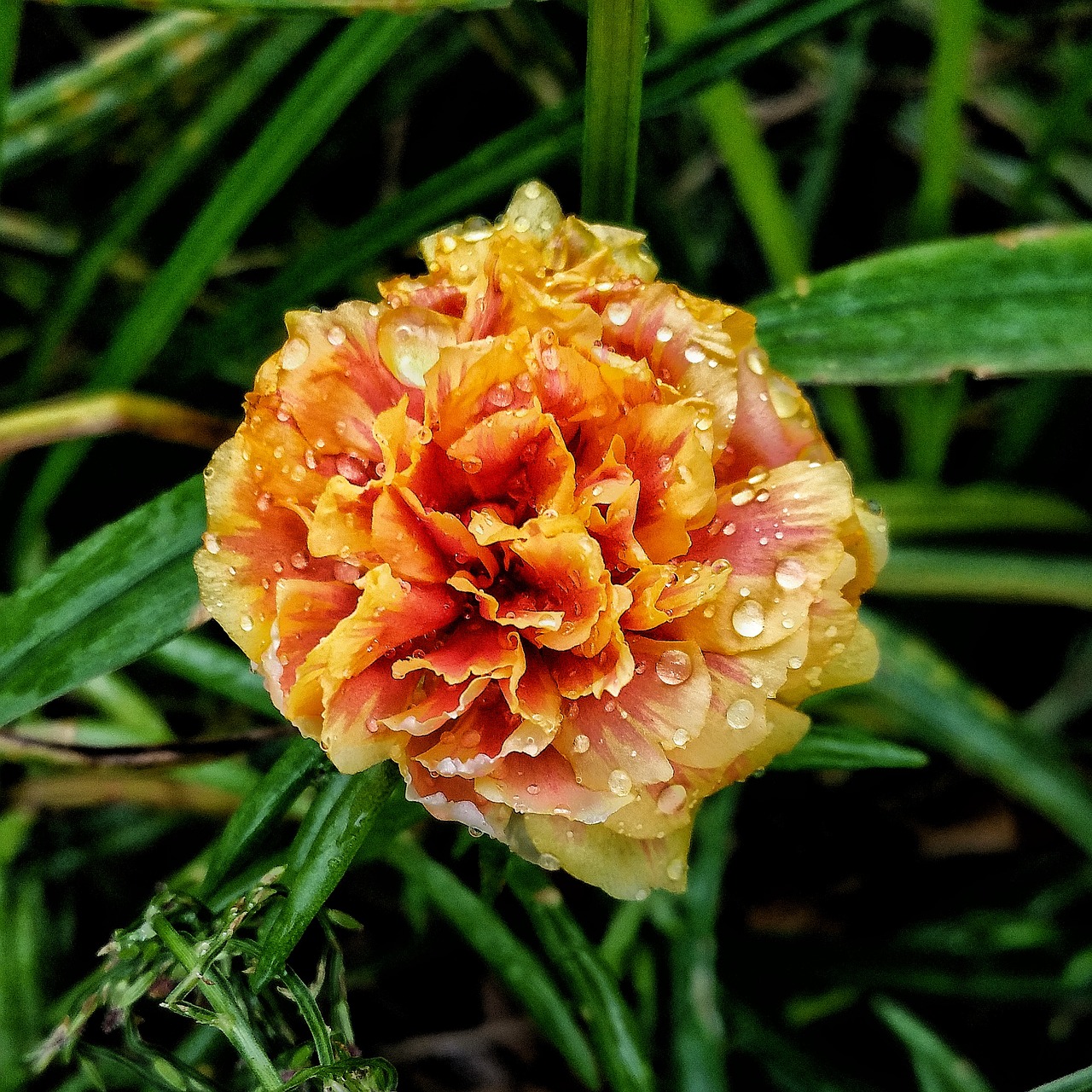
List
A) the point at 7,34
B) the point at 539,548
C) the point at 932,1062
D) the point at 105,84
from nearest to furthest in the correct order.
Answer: the point at 539,548 < the point at 7,34 < the point at 932,1062 < the point at 105,84

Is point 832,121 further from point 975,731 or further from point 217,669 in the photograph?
point 217,669

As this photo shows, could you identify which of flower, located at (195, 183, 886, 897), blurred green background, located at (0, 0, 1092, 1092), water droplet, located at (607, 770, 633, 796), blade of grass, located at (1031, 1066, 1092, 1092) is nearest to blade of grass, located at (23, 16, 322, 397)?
blurred green background, located at (0, 0, 1092, 1092)

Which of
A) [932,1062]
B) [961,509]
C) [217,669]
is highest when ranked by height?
[217,669]

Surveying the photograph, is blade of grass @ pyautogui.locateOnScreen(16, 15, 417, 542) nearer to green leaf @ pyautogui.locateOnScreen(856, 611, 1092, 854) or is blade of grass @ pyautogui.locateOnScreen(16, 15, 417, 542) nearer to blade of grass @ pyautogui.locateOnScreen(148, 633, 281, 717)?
blade of grass @ pyautogui.locateOnScreen(148, 633, 281, 717)

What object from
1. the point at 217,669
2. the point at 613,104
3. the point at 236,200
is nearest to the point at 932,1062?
the point at 217,669

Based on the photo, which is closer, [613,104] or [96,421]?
[613,104]

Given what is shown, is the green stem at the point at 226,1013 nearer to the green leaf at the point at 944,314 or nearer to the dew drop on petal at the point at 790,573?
the dew drop on petal at the point at 790,573

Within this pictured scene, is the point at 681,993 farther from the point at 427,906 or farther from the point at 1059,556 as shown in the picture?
the point at 1059,556
